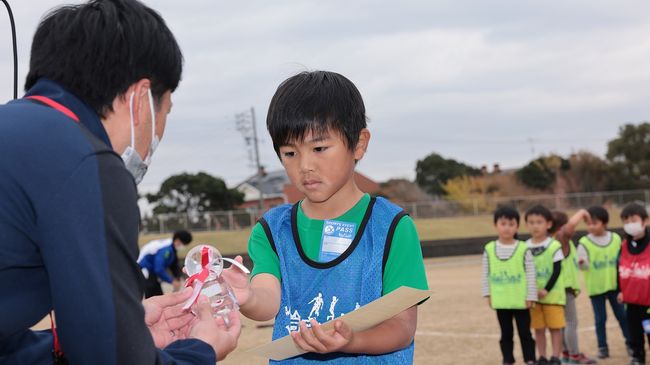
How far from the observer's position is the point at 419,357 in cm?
946

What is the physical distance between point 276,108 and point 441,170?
226 feet

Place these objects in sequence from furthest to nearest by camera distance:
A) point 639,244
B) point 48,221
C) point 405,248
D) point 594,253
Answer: point 594,253, point 639,244, point 405,248, point 48,221

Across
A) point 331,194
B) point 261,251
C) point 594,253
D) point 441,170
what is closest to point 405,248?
point 331,194

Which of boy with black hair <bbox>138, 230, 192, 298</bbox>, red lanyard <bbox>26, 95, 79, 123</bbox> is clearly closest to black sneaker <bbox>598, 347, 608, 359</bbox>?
boy with black hair <bbox>138, 230, 192, 298</bbox>

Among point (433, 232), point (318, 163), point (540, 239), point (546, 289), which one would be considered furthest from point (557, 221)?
point (433, 232)

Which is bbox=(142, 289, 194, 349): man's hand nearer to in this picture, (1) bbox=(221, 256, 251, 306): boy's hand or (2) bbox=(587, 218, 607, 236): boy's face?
(1) bbox=(221, 256, 251, 306): boy's hand

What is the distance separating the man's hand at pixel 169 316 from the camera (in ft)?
8.11

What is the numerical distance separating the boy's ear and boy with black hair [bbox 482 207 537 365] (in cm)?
557

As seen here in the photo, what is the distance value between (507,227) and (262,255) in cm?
592

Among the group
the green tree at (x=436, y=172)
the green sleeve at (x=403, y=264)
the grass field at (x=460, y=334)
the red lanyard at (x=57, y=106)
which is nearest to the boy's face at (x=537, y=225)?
the grass field at (x=460, y=334)

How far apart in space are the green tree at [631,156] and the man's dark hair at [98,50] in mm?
71885

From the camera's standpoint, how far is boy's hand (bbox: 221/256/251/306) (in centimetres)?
286

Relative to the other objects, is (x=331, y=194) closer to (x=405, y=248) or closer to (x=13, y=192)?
(x=405, y=248)

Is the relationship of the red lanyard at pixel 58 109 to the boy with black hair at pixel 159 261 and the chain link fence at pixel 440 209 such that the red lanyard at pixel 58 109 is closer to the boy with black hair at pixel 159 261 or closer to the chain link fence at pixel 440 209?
the boy with black hair at pixel 159 261
